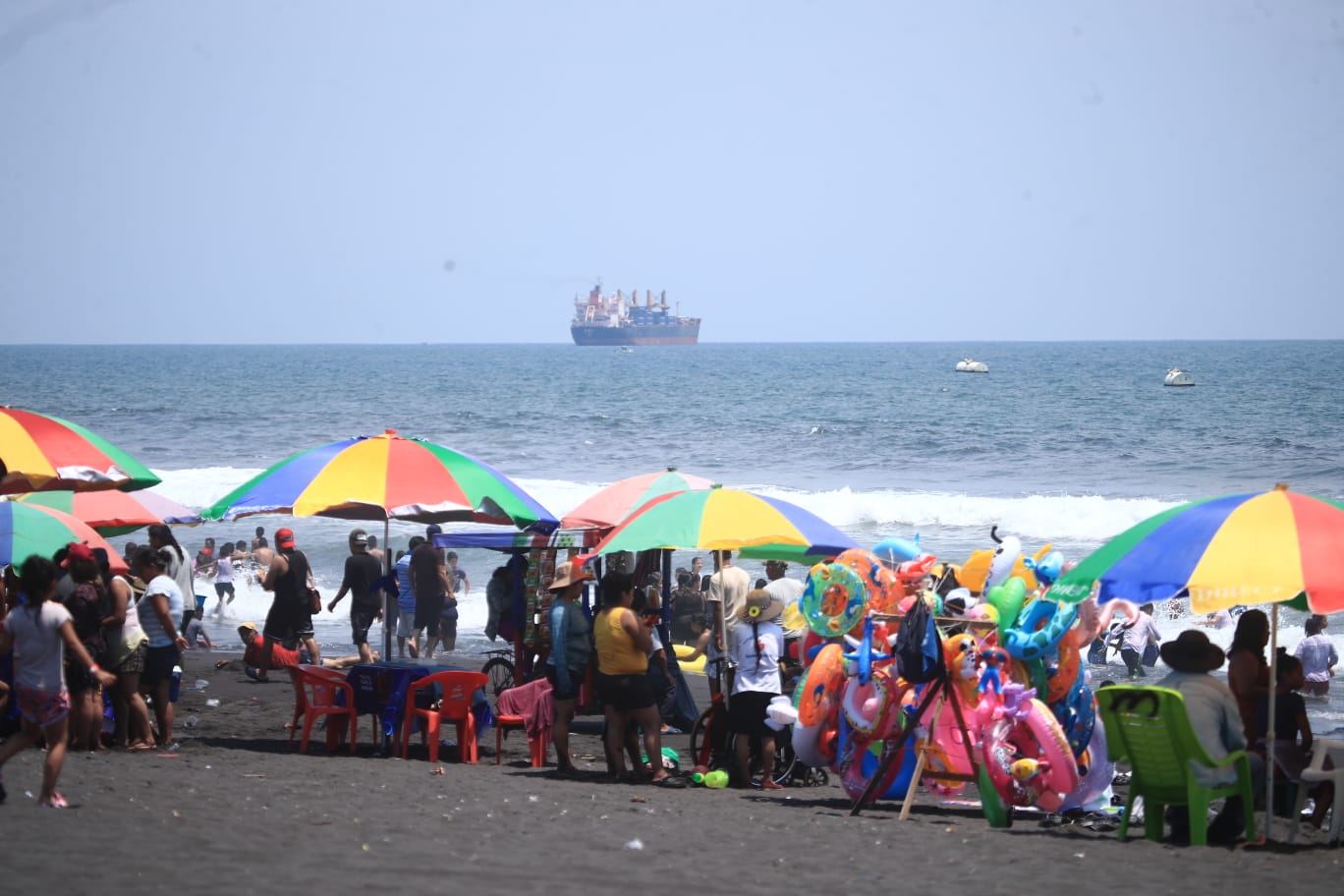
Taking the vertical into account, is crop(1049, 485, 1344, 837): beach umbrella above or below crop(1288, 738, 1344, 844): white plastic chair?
above

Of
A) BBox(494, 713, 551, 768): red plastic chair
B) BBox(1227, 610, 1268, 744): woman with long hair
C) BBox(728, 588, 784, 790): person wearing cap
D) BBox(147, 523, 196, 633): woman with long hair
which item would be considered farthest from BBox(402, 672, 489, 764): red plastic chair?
BBox(1227, 610, 1268, 744): woman with long hair

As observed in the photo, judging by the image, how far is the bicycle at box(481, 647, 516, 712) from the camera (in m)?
10.8

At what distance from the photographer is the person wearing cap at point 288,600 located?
1172cm

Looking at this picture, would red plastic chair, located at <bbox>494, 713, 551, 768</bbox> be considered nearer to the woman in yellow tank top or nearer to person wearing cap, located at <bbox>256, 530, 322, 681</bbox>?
the woman in yellow tank top

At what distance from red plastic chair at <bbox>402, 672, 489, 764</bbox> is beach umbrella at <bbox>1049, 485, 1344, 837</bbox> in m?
3.68

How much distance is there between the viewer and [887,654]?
758 cm

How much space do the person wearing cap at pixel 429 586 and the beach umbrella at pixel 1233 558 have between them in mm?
7530

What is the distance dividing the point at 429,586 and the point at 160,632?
4.90 metres

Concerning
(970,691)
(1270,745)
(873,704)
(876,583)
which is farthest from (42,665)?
(1270,745)

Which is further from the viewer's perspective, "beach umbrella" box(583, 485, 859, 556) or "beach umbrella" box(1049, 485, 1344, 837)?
"beach umbrella" box(583, 485, 859, 556)

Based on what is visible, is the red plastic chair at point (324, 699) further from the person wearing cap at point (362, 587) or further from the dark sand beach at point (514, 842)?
the person wearing cap at point (362, 587)

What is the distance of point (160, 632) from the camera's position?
8336mm

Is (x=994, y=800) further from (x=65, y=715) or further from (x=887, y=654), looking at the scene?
(x=65, y=715)

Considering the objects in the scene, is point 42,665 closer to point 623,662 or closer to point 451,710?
point 451,710
